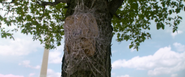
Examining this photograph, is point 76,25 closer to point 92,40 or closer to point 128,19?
point 92,40

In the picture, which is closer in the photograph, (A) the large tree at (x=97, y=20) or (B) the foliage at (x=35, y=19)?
(A) the large tree at (x=97, y=20)

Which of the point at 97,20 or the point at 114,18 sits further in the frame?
the point at 114,18

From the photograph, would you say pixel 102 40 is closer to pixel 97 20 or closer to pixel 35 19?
pixel 97 20

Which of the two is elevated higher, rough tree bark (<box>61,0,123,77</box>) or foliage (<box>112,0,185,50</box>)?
foliage (<box>112,0,185,50</box>)

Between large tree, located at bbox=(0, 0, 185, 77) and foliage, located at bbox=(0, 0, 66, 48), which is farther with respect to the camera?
foliage, located at bbox=(0, 0, 66, 48)

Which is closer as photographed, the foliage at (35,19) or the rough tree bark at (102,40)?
the rough tree bark at (102,40)

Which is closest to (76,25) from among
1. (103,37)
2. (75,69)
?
(103,37)

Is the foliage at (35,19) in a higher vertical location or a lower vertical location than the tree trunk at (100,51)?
higher

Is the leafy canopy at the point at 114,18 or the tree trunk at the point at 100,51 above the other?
the leafy canopy at the point at 114,18

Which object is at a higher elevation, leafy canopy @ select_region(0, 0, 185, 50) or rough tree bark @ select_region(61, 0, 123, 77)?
leafy canopy @ select_region(0, 0, 185, 50)

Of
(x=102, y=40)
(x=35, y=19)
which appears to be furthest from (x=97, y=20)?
(x=35, y=19)

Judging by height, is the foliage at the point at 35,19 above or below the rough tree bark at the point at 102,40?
above

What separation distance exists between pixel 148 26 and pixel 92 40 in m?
3.73

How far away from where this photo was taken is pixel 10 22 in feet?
14.1
